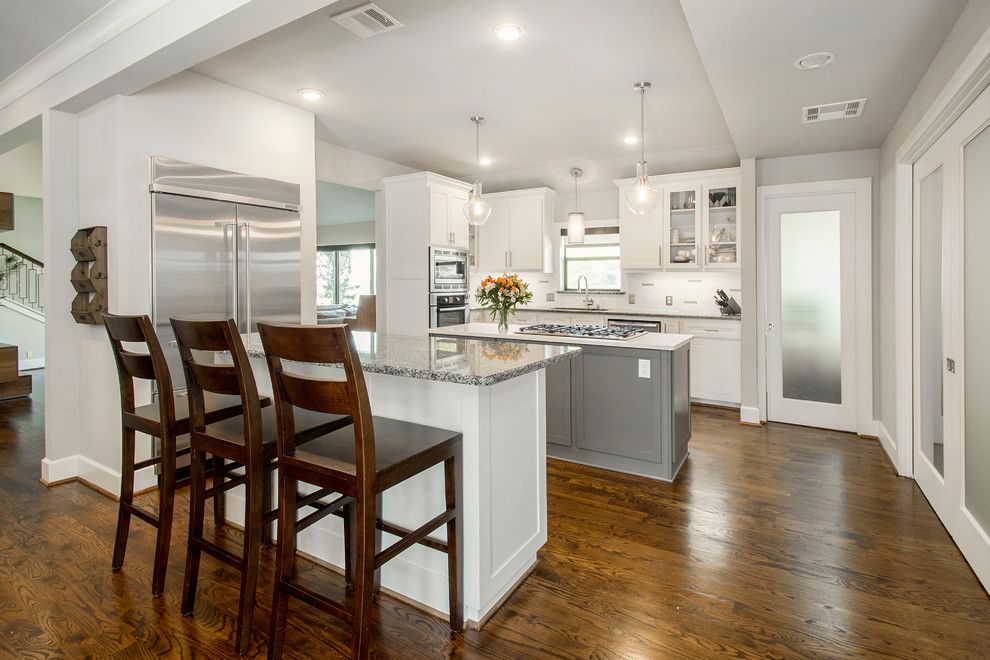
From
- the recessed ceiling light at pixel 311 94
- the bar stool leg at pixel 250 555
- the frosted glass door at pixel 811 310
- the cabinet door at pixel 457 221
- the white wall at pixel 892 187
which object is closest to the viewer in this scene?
the bar stool leg at pixel 250 555

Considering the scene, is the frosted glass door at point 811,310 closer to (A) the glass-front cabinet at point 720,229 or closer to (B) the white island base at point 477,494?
(A) the glass-front cabinet at point 720,229

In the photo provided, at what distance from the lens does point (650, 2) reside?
8.47ft

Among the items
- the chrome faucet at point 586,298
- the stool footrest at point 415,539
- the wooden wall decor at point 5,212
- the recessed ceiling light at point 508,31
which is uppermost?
the recessed ceiling light at point 508,31

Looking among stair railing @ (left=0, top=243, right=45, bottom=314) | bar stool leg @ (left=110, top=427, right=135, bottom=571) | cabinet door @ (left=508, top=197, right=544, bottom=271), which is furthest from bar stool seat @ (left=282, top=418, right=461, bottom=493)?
stair railing @ (left=0, top=243, right=45, bottom=314)

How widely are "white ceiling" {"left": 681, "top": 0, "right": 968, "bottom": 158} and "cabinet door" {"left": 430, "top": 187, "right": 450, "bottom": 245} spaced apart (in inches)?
114

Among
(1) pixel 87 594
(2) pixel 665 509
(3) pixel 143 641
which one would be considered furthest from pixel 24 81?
(2) pixel 665 509

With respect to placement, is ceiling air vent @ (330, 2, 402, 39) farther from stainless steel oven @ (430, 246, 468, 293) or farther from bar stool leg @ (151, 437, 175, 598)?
stainless steel oven @ (430, 246, 468, 293)

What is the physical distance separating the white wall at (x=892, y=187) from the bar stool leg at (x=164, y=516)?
3.55 meters

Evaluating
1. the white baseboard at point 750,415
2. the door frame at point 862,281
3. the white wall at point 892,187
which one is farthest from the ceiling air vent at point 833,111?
the white baseboard at point 750,415

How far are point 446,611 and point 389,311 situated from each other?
4102mm

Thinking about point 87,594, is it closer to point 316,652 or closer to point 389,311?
point 316,652

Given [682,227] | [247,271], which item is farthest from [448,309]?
[682,227]

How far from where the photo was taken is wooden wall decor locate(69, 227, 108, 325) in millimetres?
3104

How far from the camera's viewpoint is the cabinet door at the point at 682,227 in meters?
5.59
